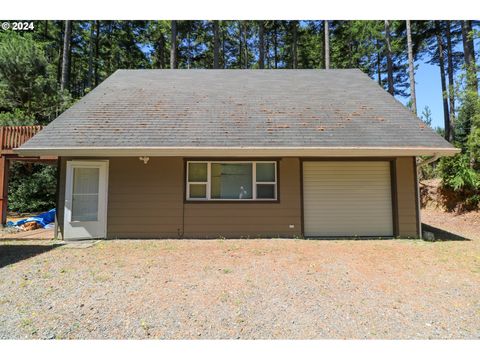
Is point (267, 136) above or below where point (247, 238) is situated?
above

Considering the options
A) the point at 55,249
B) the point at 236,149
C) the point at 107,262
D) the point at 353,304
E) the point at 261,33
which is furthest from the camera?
the point at 261,33

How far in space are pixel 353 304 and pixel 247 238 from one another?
15.3 feet

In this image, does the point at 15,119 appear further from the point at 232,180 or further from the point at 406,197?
the point at 406,197

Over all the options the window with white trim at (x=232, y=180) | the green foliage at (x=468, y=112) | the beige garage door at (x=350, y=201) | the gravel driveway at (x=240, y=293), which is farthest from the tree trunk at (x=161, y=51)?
the gravel driveway at (x=240, y=293)

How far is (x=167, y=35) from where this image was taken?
83.8 ft

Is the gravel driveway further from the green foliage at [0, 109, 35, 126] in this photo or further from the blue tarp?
the green foliage at [0, 109, 35, 126]

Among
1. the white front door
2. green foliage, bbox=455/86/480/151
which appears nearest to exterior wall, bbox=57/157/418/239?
the white front door

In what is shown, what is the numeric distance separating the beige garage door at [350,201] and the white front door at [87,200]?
5.82 m

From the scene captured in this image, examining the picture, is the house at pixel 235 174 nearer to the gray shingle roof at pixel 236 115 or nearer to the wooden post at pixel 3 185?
the gray shingle roof at pixel 236 115

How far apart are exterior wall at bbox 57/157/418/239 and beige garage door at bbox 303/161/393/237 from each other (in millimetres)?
355

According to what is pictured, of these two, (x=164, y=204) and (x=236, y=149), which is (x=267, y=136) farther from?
(x=164, y=204)

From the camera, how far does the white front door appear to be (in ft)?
25.9
